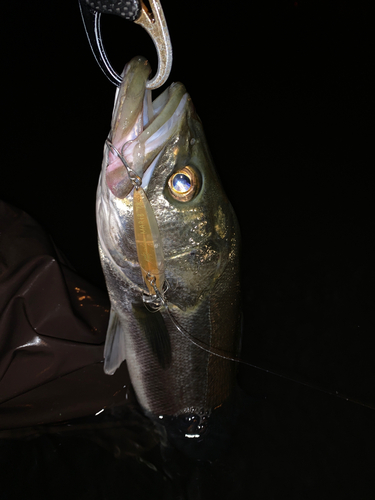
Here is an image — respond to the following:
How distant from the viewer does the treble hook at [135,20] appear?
83 cm

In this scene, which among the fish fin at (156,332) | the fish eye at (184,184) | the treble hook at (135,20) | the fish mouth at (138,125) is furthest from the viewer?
the fish fin at (156,332)

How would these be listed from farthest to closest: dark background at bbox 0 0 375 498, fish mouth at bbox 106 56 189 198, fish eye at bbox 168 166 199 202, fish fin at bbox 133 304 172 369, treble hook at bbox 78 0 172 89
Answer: dark background at bbox 0 0 375 498 → fish fin at bbox 133 304 172 369 → fish eye at bbox 168 166 199 202 → fish mouth at bbox 106 56 189 198 → treble hook at bbox 78 0 172 89

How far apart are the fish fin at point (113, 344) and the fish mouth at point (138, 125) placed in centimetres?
63

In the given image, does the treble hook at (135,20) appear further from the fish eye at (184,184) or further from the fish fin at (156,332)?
the fish fin at (156,332)

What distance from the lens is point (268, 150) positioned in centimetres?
344

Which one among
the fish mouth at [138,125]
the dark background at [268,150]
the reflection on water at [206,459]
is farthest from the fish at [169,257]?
the dark background at [268,150]

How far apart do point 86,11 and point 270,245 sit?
96.0 inches

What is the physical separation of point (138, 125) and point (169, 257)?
50 cm

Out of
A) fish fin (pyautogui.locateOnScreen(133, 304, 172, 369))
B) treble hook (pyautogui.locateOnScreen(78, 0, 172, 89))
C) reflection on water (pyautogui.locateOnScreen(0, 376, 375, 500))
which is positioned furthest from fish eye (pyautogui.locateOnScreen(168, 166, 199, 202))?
reflection on water (pyautogui.locateOnScreen(0, 376, 375, 500))

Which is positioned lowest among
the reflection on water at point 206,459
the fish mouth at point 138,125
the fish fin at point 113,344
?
the reflection on water at point 206,459

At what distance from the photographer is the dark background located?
2.46 m

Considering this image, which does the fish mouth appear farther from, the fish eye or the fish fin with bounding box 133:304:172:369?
the fish fin with bounding box 133:304:172:369

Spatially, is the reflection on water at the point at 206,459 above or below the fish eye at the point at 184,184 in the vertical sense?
below

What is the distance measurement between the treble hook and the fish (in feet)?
0.31
